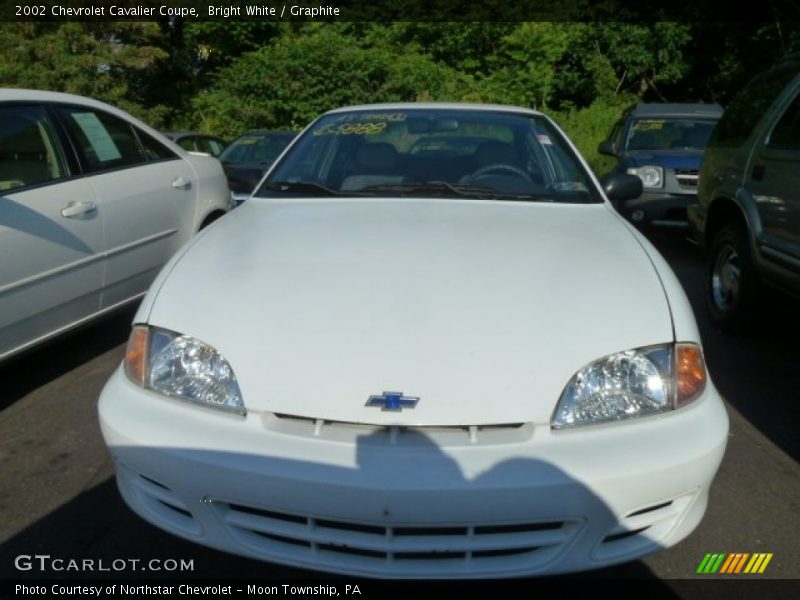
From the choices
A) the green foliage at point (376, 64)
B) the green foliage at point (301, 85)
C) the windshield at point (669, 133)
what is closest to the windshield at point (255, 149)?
the windshield at point (669, 133)

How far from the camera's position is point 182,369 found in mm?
2320

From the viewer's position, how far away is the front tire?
4855mm

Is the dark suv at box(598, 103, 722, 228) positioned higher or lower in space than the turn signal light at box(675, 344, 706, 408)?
lower

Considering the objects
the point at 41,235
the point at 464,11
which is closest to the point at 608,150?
the point at 41,235

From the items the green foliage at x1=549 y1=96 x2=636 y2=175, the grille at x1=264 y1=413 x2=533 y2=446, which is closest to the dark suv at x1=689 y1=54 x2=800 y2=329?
the grille at x1=264 y1=413 x2=533 y2=446

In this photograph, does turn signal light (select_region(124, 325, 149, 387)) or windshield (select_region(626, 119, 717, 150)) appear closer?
turn signal light (select_region(124, 325, 149, 387))

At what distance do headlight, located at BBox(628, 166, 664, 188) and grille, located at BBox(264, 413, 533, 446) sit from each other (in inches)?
250

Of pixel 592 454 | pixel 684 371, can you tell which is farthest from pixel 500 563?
pixel 684 371

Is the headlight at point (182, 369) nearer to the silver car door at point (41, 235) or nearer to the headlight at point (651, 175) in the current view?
the silver car door at point (41, 235)

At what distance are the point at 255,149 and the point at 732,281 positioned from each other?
7.37 metres

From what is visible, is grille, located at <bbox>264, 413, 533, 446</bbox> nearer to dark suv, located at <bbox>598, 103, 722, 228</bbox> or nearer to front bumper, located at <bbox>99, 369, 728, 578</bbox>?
front bumper, located at <bbox>99, 369, 728, 578</bbox>

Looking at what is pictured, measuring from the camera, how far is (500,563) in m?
2.09

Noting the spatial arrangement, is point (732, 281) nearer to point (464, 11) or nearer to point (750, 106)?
point (750, 106)

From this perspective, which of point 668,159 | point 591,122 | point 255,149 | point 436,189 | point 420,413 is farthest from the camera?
point 591,122
